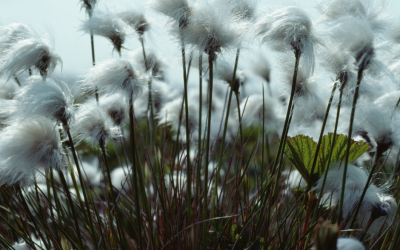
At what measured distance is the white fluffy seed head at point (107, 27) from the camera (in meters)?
0.89

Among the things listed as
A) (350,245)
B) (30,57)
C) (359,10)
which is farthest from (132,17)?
(350,245)

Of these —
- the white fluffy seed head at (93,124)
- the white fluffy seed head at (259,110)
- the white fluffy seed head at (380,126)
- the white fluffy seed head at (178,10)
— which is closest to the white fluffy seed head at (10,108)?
the white fluffy seed head at (93,124)

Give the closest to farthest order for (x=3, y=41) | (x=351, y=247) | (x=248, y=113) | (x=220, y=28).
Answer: (x=351, y=247) < (x=220, y=28) < (x=3, y=41) < (x=248, y=113)

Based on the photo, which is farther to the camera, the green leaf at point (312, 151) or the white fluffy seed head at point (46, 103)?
the green leaf at point (312, 151)

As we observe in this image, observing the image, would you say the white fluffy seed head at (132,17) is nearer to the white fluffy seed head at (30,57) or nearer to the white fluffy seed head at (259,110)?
the white fluffy seed head at (30,57)

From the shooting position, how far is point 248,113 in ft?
4.32

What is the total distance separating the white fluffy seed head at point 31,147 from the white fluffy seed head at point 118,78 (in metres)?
0.13

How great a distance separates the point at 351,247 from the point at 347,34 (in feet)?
1.16

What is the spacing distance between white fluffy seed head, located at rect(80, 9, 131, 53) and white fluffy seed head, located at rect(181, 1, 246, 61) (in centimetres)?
25

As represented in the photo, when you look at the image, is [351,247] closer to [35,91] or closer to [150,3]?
[35,91]

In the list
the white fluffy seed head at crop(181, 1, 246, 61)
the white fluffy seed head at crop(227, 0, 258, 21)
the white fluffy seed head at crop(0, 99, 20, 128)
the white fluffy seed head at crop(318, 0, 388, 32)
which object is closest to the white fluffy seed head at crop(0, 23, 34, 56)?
the white fluffy seed head at crop(0, 99, 20, 128)

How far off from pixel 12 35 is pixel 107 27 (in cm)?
23

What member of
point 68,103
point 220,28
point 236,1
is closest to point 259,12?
point 236,1

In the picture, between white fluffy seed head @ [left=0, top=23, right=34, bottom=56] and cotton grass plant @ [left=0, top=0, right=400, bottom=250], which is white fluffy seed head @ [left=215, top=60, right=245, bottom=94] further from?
white fluffy seed head @ [left=0, top=23, right=34, bottom=56]
